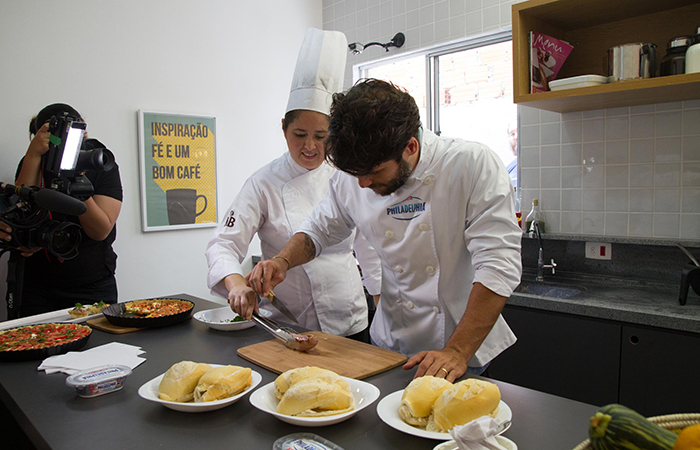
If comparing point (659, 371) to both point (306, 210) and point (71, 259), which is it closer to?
point (306, 210)

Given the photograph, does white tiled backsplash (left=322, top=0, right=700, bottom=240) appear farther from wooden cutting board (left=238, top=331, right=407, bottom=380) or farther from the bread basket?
the bread basket

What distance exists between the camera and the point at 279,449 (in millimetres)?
805

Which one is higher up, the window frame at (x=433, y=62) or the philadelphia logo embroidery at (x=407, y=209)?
the window frame at (x=433, y=62)

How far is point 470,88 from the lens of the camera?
3.25 m

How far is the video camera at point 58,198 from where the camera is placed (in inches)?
61.2

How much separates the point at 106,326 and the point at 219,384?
0.86 m

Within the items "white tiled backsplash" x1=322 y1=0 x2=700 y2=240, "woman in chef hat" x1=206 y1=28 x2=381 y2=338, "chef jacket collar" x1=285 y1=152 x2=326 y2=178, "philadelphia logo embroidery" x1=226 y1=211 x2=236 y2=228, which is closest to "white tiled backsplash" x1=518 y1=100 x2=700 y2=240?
"white tiled backsplash" x1=322 y1=0 x2=700 y2=240

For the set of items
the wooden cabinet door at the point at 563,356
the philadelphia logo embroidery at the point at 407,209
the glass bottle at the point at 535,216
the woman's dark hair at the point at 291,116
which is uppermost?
the woman's dark hair at the point at 291,116

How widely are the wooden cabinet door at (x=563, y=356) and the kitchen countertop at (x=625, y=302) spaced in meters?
0.05


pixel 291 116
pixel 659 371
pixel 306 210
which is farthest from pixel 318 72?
Answer: pixel 659 371

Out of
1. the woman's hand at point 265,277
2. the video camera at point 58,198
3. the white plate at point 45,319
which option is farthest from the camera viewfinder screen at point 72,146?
the woman's hand at point 265,277

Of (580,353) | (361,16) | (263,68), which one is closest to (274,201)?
(580,353)

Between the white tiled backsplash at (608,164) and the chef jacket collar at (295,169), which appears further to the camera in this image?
the white tiled backsplash at (608,164)

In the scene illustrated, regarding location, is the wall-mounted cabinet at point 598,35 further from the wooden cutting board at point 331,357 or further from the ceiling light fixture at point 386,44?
the wooden cutting board at point 331,357
